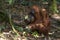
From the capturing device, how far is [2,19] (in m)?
4.67

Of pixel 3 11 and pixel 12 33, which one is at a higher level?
pixel 3 11

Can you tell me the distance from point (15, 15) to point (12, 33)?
2.87 feet

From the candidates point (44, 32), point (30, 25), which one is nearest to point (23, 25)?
point (30, 25)

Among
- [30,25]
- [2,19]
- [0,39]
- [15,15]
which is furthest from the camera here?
[15,15]

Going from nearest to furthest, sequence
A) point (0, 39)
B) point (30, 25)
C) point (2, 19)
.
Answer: point (0, 39) < point (30, 25) < point (2, 19)

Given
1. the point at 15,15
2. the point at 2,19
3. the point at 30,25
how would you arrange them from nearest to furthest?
the point at 30,25, the point at 2,19, the point at 15,15

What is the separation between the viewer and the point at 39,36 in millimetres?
4285

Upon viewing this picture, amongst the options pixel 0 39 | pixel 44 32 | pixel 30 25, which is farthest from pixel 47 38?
pixel 0 39

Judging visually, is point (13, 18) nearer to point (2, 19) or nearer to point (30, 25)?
point (2, 19)

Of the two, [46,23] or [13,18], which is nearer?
[46,23]

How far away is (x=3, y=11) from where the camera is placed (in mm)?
4598

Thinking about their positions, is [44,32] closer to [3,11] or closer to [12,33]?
[12,33]

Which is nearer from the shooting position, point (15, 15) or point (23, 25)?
point (23, 25)

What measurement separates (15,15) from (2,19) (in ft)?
1.63
